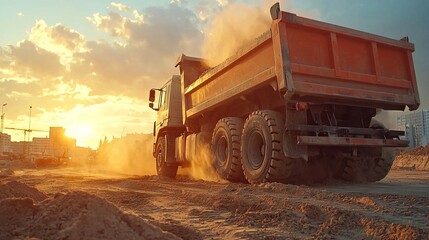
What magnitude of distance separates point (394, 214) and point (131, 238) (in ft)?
8.94

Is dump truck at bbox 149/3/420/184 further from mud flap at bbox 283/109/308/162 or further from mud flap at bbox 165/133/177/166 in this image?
mud flap at bbox 165/133/177/166

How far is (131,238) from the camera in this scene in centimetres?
236

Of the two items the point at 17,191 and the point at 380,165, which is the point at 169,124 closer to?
the point at 380,165

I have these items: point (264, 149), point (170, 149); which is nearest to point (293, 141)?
point (264, 149)

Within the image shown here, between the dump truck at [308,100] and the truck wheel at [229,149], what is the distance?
21 mm

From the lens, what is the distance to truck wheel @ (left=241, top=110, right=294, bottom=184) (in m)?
6.61

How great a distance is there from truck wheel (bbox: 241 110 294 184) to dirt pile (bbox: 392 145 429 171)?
20448 mm

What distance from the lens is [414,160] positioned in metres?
28.6

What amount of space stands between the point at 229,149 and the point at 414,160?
25.3 m

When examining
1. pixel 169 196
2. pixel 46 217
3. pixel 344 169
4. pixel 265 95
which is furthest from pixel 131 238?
pixel 344 169

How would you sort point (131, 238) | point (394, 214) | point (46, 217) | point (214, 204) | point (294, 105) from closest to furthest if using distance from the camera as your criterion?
point (131, 238)
point (46, 217)
point (394, 214)
point (214, 204)
point (294, 105)

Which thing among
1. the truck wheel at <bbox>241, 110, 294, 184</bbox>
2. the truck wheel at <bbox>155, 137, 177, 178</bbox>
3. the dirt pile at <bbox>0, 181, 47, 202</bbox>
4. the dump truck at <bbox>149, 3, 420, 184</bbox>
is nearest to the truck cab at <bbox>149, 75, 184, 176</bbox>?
the truck wheel at <bbox>155, 137, 177, 178</bbox>

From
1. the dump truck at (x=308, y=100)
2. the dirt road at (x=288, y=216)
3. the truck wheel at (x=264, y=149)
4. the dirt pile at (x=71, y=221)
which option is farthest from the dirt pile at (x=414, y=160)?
the dirt pile at (x=71, y=221)

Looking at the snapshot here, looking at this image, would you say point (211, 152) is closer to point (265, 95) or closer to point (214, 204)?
point (265, 95)
